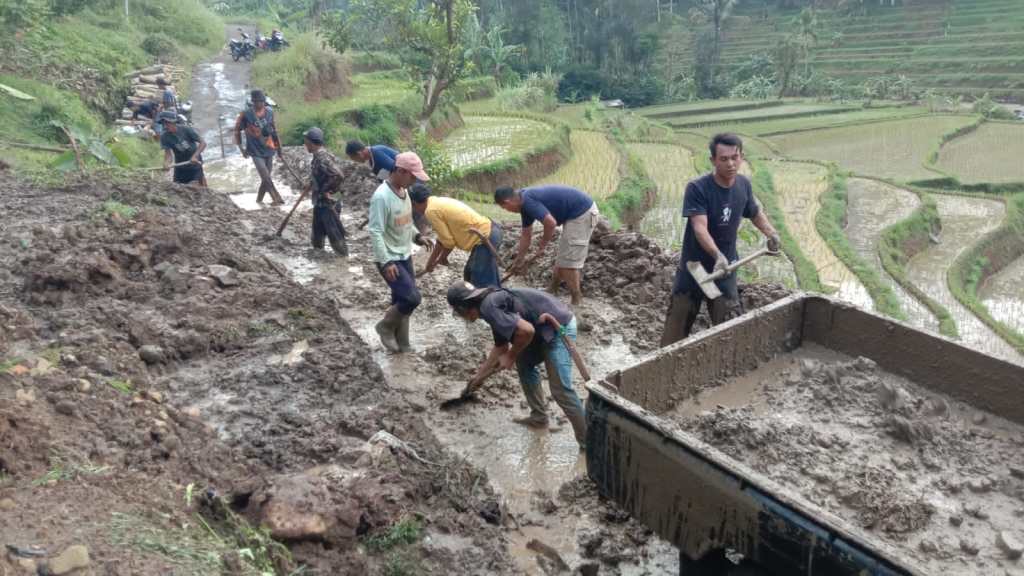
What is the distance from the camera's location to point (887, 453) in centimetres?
357

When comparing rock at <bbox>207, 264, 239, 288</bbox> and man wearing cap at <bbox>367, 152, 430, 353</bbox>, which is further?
rock at <bbox>207, 264, 239, 288</bbox>

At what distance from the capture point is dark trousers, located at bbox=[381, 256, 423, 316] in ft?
19.6

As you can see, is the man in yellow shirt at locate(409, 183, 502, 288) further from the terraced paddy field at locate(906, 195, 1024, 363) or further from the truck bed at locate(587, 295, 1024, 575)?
the terraced paddy field at locate(906, 195, 1024, 363)

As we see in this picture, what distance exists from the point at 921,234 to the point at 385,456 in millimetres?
11373

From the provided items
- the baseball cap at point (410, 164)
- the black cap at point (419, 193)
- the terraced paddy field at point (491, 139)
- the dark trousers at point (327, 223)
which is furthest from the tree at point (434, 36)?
the baseball cap at point (410, 164)

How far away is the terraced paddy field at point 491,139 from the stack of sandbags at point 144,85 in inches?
247

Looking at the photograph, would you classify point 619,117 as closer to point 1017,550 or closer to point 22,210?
point 22,210

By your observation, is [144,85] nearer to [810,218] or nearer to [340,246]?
[340,246]

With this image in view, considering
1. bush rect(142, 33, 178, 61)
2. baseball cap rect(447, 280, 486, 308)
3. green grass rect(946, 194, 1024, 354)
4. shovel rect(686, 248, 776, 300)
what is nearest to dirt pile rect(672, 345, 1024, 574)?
shovel rect(686, 248, 776, 300)

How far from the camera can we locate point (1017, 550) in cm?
292

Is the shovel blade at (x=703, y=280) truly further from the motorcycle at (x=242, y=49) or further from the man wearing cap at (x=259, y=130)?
the motorcycle at (x=242, y=49)

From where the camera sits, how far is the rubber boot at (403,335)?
6258mm

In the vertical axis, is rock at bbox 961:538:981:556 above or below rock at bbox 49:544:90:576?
below

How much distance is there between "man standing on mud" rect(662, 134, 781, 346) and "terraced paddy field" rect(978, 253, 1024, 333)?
6964 mm
